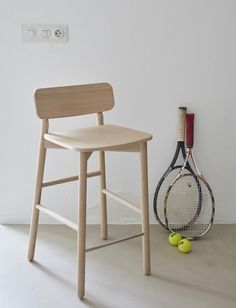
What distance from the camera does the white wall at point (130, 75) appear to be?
248 centimetres

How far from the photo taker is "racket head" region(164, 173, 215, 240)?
259cm

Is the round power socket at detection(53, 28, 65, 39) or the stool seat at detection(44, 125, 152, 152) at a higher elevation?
the round power socket at detection(53, 28, 65, 39)

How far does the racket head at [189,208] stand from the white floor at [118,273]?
76 mm

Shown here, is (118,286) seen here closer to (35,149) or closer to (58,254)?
(58,254)

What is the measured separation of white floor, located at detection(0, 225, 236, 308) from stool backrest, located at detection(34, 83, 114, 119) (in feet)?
2.33

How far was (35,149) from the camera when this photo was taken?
263cm

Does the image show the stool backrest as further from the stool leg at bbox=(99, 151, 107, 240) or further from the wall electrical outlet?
the wall electrical outlet

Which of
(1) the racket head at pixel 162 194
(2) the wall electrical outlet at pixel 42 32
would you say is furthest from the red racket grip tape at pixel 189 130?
(2) the wall electrical outlet at pixel 42 32

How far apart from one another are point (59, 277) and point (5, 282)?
24 cm

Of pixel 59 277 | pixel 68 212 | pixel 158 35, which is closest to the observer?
pixel 59 277

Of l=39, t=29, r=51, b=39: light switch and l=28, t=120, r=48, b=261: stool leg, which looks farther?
l=39, t=29, r=51, b=39: light switch

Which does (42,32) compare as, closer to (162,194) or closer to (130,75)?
(130,75)

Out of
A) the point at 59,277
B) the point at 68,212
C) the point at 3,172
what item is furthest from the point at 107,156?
the point at 59,277

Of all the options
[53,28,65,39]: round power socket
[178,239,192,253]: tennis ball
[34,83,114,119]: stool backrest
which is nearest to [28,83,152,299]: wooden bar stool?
[34,83,114,119]: stool backrest
